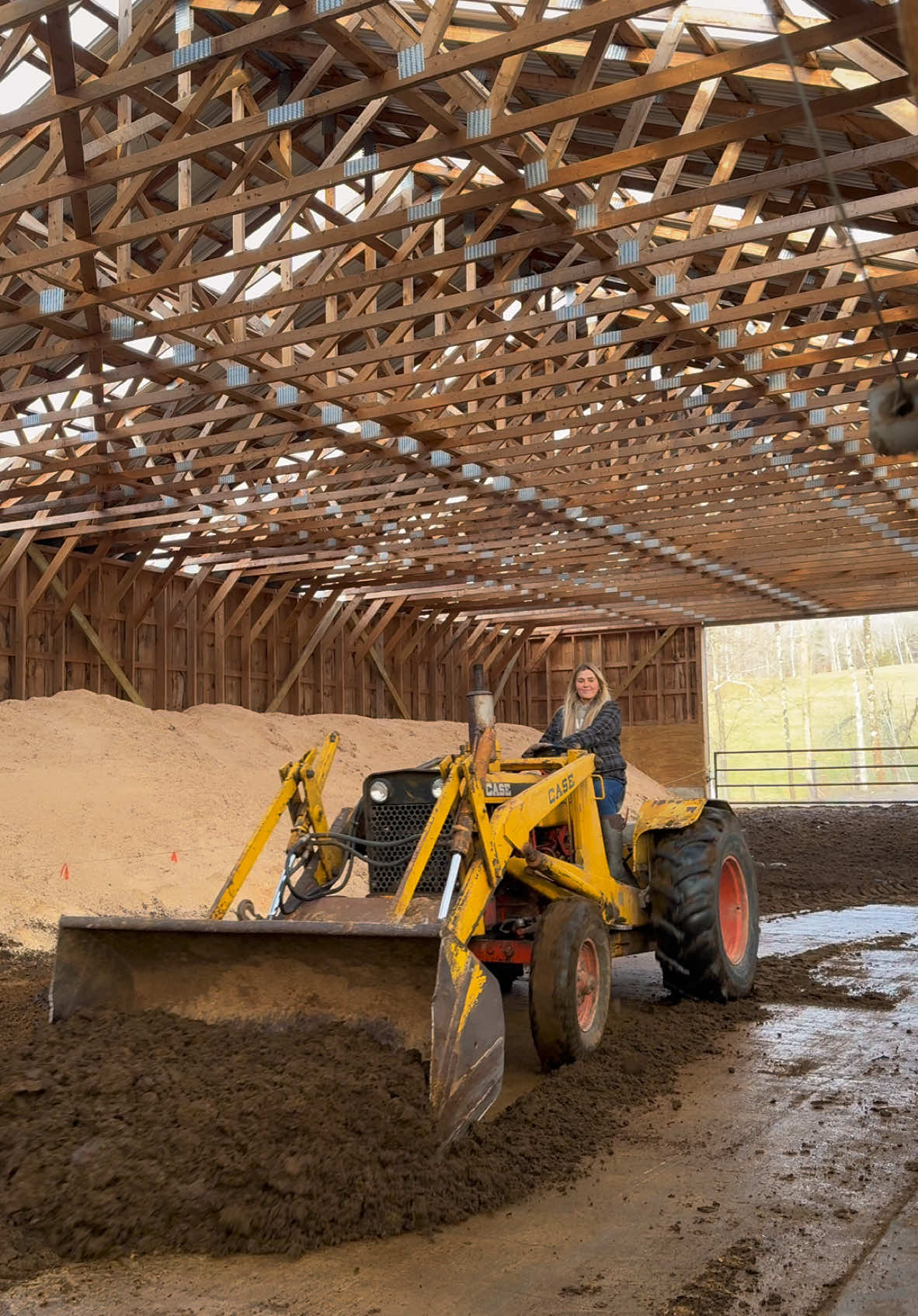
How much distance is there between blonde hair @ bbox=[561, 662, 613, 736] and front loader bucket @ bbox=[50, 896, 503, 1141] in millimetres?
2133

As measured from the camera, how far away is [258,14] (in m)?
6.04

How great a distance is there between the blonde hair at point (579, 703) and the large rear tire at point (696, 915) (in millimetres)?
880

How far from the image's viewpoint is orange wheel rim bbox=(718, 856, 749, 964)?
7.84 m

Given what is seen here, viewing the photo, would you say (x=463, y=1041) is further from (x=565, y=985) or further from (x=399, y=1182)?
(x=565, y=985)

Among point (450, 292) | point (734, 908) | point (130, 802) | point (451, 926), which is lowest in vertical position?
point (734, 908)

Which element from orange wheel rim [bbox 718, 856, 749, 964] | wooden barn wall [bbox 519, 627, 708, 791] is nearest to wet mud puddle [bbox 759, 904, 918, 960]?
orange wheel rim [bbox 718, 856, 749, 964]

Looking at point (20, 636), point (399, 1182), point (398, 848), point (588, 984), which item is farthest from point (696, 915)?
point (20, 636)

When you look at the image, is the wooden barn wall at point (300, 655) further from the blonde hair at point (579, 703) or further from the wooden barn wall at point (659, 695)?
the blonde hair at point (579, 703)

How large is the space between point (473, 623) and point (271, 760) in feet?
38.7

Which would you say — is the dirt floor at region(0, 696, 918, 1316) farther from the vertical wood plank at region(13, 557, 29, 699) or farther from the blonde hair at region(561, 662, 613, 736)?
the vertical wood plank at region(13, 557, 29, 699)

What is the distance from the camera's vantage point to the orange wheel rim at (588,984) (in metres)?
5.91

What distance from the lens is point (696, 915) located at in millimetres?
7023

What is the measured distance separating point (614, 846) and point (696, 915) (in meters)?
0.62

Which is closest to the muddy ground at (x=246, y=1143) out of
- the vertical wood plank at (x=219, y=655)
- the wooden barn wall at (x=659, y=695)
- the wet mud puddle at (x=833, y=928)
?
the wet mud puddle at (x=833, y=928)
